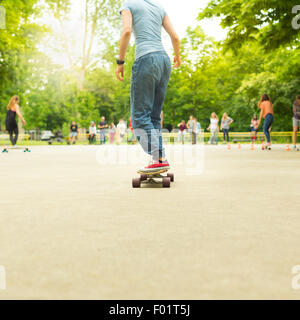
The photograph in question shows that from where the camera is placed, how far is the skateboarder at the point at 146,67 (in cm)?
557

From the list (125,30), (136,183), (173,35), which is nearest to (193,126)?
(173,35)

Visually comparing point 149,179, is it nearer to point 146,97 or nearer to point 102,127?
point 146,97

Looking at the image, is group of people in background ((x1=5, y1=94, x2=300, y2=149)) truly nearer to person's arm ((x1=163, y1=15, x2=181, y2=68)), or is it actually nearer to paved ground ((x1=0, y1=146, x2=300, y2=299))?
person's arm ((x1=163, y1=15, x2=181, y2=68))

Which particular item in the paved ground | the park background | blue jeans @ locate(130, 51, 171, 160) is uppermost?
the park background

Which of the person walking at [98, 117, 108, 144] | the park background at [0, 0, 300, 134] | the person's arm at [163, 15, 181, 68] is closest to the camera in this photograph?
the person's arm at [163, 15, 181, 68]

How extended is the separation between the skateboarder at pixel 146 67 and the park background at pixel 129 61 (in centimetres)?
742

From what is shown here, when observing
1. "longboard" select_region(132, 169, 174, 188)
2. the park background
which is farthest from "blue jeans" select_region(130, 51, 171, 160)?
the park background

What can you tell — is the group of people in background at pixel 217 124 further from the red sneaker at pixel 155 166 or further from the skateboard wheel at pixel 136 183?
the skateboard wheel at pixel 136 183

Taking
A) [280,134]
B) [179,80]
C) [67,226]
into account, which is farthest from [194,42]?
[67,226]

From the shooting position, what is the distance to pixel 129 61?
171 feet

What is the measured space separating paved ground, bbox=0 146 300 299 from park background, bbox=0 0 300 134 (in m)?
9.57

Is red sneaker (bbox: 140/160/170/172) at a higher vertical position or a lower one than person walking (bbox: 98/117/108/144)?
lower

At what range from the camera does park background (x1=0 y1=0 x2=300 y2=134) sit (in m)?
15.1

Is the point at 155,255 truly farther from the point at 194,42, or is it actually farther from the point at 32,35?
the point at 194,42
